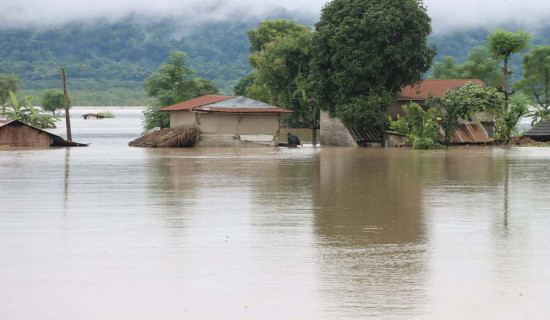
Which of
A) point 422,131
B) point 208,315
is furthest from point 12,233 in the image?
point 422,131

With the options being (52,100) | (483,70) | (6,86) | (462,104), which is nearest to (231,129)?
(462,104)

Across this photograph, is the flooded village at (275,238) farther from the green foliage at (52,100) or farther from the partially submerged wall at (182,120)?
the green foliage at (52,100)

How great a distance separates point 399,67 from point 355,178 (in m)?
21.8

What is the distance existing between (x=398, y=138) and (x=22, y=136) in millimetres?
19108

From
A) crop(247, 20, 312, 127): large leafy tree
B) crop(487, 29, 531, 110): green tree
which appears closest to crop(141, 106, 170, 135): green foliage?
→ crop(247, 20, 312, 127): large leafy tree

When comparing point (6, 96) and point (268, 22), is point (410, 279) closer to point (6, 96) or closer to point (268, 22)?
Result: point (268, 22)

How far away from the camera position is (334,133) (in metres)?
46.5

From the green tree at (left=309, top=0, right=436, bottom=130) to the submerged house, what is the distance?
4.59 feet

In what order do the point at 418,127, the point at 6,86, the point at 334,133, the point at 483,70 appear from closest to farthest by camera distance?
the point at 418,127
the point at 334,133
the point at 483,70
the point at 6,86

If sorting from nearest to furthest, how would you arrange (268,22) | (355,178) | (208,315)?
(208,315), (355,178), (268,22)

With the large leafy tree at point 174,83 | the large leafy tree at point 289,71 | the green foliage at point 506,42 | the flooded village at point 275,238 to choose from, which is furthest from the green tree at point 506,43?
the flooded village at point 275,238

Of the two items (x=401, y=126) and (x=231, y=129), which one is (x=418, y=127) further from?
(x=231, y=129)

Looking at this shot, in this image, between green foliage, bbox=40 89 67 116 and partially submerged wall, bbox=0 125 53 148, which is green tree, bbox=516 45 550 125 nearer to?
partially submerged wall, bbox=0 125 53 148

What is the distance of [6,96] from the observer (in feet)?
481
